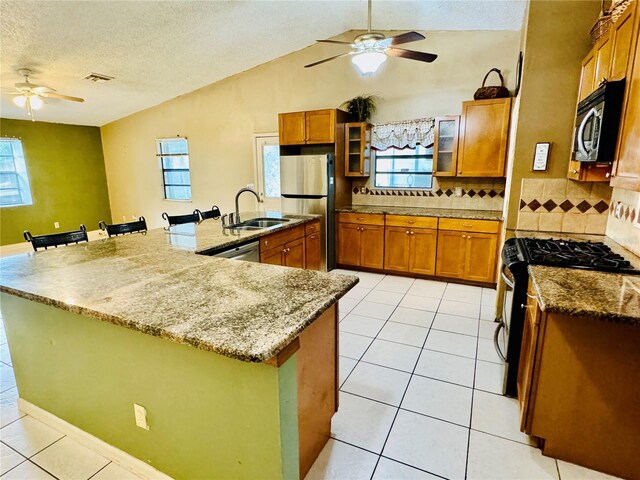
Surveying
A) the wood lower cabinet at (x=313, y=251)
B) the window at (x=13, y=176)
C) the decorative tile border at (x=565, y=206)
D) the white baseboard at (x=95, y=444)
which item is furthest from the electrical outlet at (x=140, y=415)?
the window at (x=13, y=176)

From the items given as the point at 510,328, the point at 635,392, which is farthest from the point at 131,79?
the point at 635,392

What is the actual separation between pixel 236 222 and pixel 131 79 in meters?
3.26

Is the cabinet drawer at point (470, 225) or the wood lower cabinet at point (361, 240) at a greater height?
the cabinet drawer at point (470, 225)

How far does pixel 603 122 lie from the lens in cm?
177

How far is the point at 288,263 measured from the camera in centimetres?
356

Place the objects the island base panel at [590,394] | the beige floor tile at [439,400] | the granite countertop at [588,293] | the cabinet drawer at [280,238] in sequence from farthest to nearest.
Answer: the cabinet drawer at [280,238]
the beige floor tile at [439,400]
the island base panel at [590,394]
the granite countertop at [588,293]

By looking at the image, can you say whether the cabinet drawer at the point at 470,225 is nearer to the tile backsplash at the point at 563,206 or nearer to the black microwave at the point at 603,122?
the tile backsplash at the point at 563,206

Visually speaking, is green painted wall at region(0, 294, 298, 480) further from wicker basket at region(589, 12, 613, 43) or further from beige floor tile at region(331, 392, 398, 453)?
wicker basket at region(589, 12, 613, 43)

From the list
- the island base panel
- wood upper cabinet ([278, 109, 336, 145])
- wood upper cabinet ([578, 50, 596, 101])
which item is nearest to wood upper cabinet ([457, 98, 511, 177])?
wood upper cabinet ([578, 50, 596, 101])

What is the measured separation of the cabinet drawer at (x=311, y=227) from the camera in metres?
3.90

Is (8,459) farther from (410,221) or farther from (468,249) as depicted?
(468,249)

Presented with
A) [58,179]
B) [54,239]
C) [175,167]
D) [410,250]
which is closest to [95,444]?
[54,239]

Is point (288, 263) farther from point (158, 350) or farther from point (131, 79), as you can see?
point (131, 79)

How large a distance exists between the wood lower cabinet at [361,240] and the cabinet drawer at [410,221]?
0.42ft
